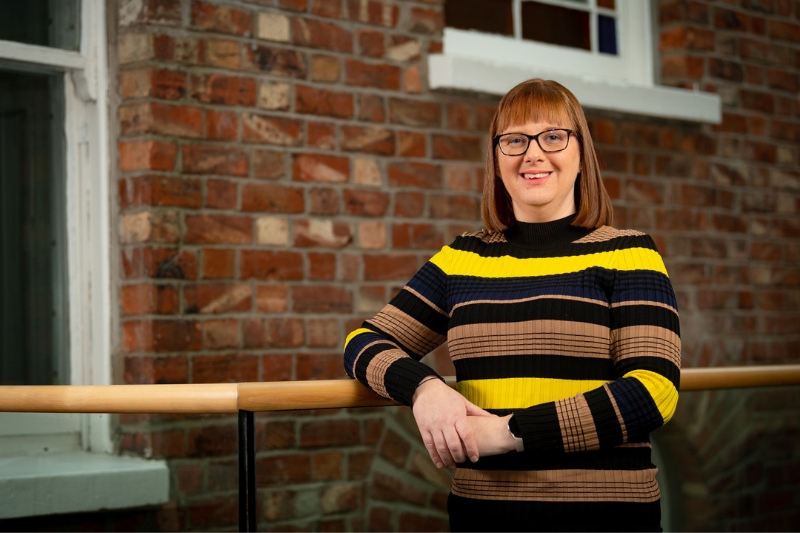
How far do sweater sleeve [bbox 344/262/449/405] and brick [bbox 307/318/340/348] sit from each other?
951mm

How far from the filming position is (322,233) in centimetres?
272

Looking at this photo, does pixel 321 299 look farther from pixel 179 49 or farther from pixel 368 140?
pixel 179 49

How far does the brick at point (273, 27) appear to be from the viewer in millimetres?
2650

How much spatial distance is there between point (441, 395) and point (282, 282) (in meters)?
1.20

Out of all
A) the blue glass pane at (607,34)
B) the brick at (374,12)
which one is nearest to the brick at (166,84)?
the brick at (374,12)

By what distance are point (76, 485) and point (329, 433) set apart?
0.46 meters

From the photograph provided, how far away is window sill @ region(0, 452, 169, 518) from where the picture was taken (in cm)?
162

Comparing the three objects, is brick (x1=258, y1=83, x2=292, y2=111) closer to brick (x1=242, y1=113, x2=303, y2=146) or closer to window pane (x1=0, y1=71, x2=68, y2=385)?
brick (x1=242, y1=113, x2=303, y2=146)

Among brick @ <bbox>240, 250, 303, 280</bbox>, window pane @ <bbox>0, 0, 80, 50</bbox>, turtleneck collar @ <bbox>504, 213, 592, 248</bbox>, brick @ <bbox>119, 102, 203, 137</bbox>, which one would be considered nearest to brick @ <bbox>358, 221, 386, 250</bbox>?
brick @ <bbox>240, 250, 303, 280</bbox>

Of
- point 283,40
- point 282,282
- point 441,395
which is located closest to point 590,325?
point 441,395

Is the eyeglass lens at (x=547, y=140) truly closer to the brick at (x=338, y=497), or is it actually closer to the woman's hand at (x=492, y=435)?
the woman's hand at (x=492, y=435)

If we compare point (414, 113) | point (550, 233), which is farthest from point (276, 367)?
point (550, 233)

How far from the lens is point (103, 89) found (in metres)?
2.58

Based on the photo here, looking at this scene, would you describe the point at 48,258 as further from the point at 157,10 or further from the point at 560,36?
the point at 560,36
